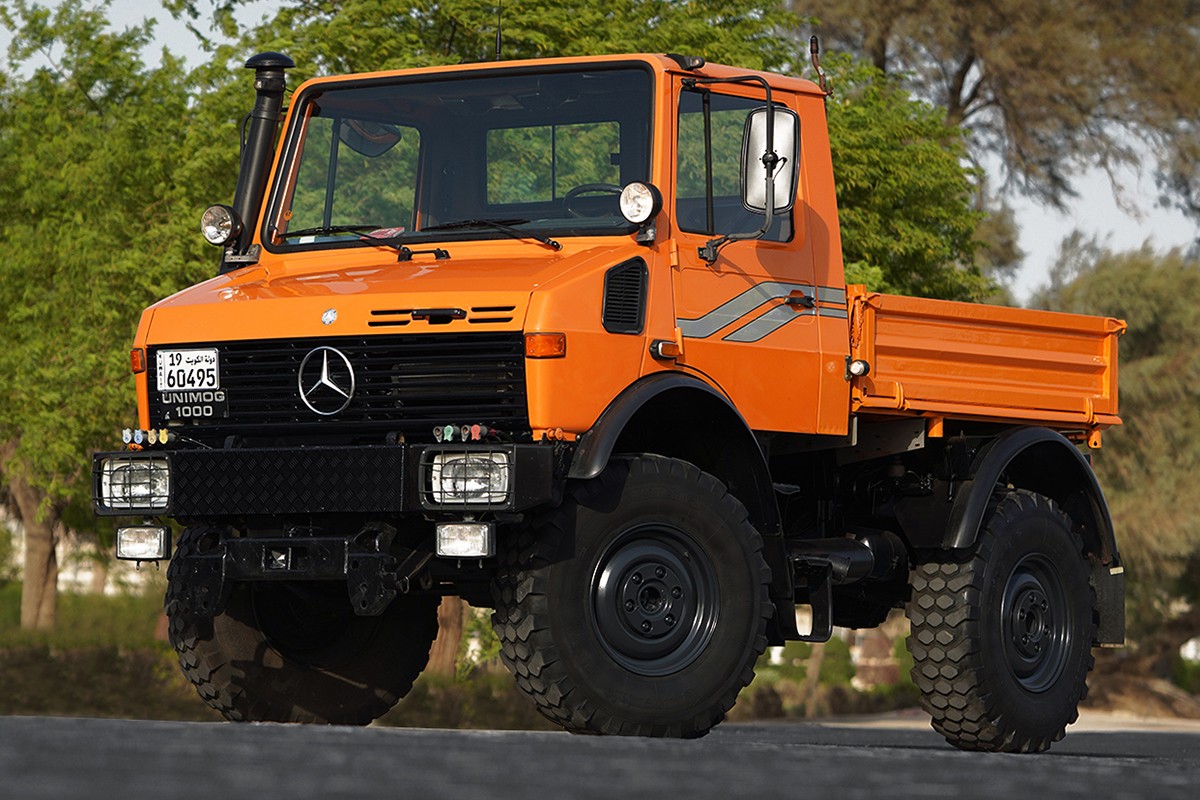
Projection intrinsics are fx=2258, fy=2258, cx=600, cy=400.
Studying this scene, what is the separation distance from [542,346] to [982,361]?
3.21 metres

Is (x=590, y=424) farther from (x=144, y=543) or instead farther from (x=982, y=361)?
(x=982, y=361)

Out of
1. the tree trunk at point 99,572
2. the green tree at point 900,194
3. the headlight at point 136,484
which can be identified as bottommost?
the tree trunk at point 99,572

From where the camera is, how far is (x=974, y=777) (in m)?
7.08

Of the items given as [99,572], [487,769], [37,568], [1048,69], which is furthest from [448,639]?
[99,572]

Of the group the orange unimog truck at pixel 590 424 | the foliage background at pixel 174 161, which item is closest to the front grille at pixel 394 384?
the orange unimog truck at pixel 590 424

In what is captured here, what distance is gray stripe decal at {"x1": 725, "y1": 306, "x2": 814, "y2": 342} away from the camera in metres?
10.5

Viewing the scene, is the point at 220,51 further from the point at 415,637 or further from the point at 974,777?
the point at 974,777

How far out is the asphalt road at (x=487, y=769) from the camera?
19.6 feet

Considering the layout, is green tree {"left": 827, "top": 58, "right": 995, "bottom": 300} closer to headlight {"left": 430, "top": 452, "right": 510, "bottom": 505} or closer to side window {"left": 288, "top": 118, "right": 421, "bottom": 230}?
side window {"left": 288, "top": 118, "right": 421, "bottom": 230}

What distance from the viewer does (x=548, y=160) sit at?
1073cm

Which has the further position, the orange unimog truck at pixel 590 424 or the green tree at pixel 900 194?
the green tree at pixel 900 194

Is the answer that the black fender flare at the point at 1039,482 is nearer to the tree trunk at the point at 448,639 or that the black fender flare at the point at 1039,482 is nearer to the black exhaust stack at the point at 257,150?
the black exhaust stack at the point at 257,150

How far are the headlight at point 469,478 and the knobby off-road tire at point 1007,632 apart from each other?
320 cm

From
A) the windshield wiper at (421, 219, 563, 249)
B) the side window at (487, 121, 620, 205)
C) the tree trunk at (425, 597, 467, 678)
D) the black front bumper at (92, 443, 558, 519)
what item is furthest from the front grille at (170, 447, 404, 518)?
the tree trunk at (425, 597, 467, 678)
